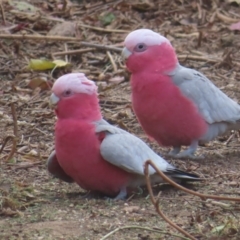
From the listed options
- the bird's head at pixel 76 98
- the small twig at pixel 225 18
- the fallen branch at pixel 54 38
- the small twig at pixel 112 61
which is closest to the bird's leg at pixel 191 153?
the bird's head at pixel 76 98

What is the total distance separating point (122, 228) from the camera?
3924 millimetres

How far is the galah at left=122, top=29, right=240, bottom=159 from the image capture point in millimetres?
5180

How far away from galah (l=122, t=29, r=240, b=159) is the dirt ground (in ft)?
0.67

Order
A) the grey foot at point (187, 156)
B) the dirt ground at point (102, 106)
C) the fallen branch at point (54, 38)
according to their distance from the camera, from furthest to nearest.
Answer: the fallen branch at point (54, 38) → the grey foot at point (187, 156) → the dirt ground at point (102, 106)

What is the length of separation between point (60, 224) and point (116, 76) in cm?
338

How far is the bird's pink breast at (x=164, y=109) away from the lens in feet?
17.0

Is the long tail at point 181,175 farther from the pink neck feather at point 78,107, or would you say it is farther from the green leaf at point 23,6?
the green leaf at point 23,6

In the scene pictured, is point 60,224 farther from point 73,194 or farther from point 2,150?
point 2,150

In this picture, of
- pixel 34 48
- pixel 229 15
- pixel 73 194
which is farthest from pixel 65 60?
pixel 73 194

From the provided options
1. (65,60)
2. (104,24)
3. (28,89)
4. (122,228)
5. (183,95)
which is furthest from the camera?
(104,24)

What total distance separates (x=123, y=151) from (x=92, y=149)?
6.1 inches

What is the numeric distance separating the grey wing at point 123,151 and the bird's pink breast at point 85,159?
5 centimetres

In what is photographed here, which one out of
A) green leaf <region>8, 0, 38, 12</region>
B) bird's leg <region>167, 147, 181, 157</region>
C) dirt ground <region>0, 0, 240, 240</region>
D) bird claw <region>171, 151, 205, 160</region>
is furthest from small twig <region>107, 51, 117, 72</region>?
bird claw <region>171, 151, 205, 160</region>

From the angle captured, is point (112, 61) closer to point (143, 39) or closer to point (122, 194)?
point (143, 39)
